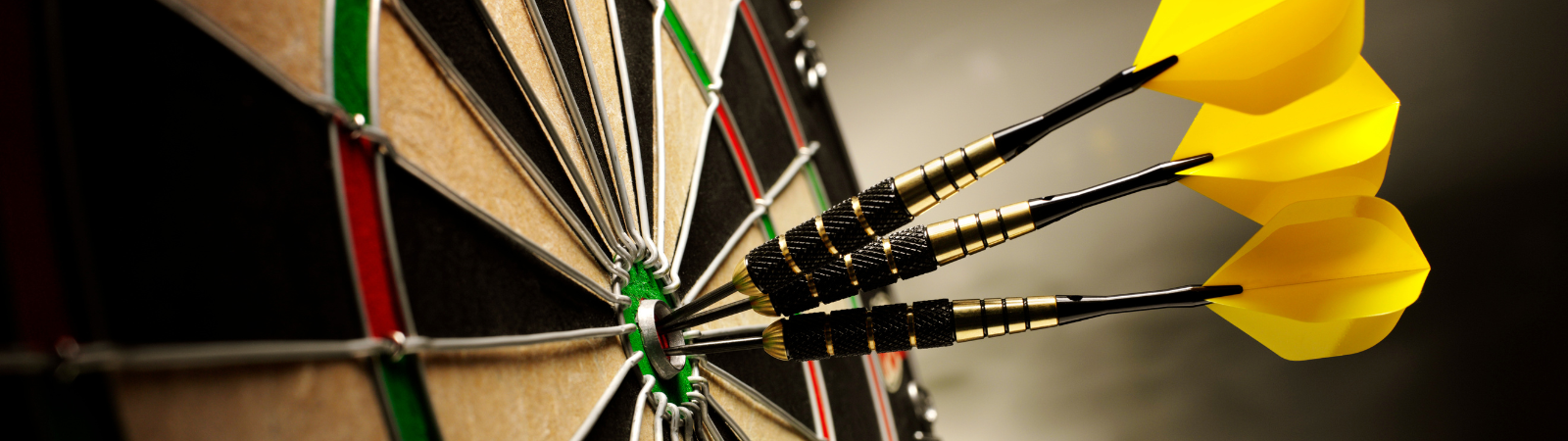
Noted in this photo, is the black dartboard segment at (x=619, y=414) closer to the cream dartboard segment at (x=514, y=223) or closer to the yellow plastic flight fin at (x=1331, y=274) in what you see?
the cream dartboard segment at (x=514, y=223)

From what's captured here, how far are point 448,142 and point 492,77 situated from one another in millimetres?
62

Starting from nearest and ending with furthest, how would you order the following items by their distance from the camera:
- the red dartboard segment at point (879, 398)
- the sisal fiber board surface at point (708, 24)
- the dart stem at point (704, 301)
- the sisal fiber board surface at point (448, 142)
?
the sisal fiber board surface at point (448, 142)
the dart stem at point (704, 301)
the sisal fiber board surface at point (708, 24)
the red dartboard segment at point (879, 398)

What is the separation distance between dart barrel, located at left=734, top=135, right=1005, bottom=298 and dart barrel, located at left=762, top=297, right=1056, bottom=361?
1.2 inches

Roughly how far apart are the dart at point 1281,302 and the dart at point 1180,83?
0.14ft

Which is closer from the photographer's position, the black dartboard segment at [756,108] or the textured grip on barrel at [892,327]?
the textured grip on barrel at [892,327]

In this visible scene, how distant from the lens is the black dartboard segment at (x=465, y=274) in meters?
0.28

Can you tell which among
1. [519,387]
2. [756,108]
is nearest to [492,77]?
[519,387]

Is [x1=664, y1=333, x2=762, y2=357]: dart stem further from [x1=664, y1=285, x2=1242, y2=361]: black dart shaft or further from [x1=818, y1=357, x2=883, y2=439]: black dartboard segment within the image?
[x1=818, y1=357, x2=883, y2=439]: black dartboard segment

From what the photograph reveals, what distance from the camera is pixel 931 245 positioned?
0.36m

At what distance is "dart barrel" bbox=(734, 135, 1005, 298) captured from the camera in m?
0.37

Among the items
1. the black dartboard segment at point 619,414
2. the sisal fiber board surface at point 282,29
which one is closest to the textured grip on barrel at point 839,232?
the black dartboard segment at point 619,414

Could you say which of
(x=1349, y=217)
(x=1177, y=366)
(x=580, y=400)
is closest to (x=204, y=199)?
(x=580, y=400)

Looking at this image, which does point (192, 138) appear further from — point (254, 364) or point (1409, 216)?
point (1409, 216)

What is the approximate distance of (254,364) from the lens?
0.21m
